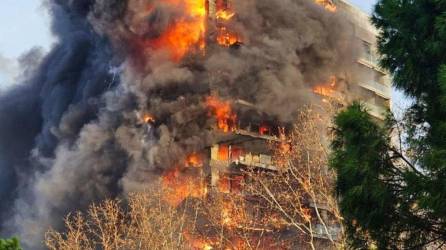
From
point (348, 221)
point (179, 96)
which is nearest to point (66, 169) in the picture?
point (179, 96)

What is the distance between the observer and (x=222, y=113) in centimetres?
4941

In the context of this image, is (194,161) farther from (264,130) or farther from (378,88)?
(378,88)

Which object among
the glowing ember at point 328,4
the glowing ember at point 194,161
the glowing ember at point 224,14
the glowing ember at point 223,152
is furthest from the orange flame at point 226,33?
the glowing ember at point 194,161

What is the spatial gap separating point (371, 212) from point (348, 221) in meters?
0.88

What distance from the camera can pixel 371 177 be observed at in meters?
9.07

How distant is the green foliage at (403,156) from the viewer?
881 cm

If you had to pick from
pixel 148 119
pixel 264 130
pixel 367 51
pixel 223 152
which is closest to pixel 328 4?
pixel 367 51

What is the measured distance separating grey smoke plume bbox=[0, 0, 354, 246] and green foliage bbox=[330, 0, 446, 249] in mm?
36615

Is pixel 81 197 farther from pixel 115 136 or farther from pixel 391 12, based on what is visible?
pixel 391 12

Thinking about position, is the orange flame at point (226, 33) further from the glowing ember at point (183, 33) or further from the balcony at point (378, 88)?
the balcony at point (378, 88)

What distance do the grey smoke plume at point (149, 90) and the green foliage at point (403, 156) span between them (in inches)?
1442

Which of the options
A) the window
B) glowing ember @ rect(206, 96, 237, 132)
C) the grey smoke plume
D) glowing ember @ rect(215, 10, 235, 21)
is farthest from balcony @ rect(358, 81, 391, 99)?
glowing ember @ rect(206, 96, 237, 132)

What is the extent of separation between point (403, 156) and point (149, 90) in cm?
4102

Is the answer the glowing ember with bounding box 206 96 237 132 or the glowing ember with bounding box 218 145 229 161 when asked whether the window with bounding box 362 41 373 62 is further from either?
the glowing ember with bounding box 218 145 229 161
